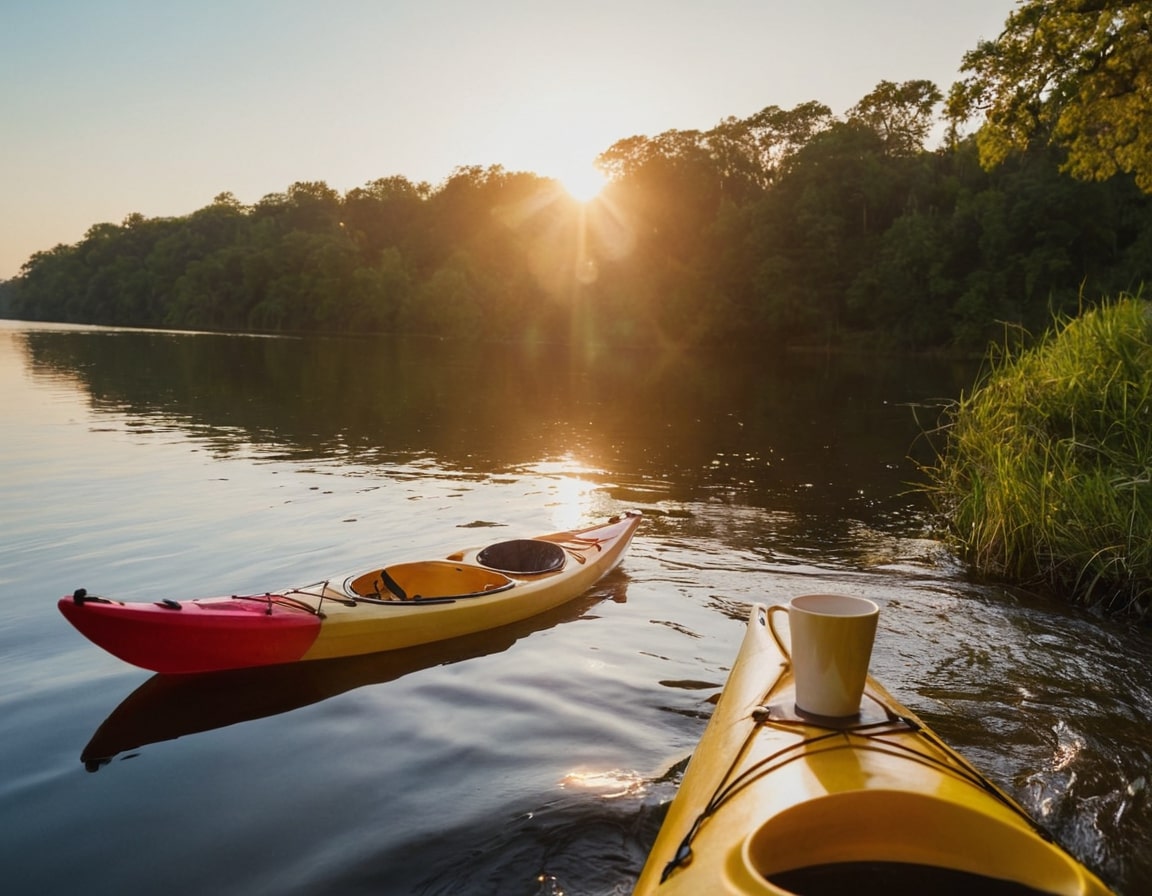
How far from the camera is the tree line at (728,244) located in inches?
1513

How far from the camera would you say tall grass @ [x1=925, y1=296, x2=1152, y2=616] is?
257 inches

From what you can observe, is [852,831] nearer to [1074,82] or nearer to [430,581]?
[430,581]

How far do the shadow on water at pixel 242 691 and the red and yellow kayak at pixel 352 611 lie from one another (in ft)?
0.39

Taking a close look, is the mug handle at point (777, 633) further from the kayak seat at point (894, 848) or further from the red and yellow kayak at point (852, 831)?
the kayak seat at point (894, 848)

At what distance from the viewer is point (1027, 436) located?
7656 millimetres

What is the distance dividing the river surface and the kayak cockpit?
1.46 ft

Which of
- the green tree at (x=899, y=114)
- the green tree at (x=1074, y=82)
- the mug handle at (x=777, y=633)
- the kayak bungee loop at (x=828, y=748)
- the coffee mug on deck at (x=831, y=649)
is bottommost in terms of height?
the mug handle at (x=777, y=633)

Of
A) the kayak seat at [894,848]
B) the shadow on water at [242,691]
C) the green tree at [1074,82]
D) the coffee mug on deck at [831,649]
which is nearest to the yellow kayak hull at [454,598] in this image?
the shadow on water at [242,691]

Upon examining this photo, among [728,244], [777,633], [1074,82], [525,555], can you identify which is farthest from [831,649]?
[728,244]

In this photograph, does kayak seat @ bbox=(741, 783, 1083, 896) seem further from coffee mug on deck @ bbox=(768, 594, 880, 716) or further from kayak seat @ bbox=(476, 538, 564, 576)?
kayak seat @ bbox=(476, 538, 564, 576)

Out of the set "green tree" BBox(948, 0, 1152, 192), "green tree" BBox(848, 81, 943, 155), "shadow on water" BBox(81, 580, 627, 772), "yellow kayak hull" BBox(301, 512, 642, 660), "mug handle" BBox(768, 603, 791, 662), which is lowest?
"shadow on water" BBox(81, 580, 627, 772)

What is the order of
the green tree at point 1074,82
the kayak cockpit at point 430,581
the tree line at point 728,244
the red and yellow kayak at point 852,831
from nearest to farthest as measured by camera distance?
the red and yellow kayak at point 852,831, the kayak cockpit at point 430,581, the green tree at point 1074,82, the tree line at point 728,244

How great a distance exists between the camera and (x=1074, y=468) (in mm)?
6859

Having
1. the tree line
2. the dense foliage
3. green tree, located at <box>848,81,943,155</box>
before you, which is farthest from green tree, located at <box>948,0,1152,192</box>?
green tree, located at <box>848,81,943,155</box>
